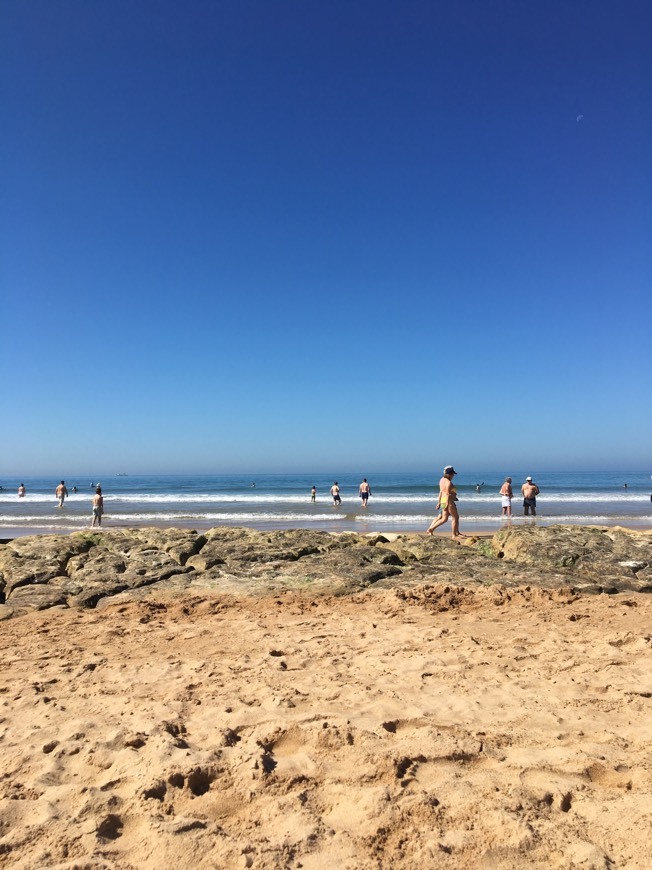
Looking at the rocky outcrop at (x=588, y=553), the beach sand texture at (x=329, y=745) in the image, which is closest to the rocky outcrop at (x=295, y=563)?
the rocky outcrop at (x=588, y=553)

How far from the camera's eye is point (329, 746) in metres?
3.37

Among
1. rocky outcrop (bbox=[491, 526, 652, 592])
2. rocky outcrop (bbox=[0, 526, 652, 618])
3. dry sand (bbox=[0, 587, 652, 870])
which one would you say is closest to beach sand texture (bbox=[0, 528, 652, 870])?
dry sand (bbox=[0, 587, 652, 870])

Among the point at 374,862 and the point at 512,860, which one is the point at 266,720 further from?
the point at 512,860

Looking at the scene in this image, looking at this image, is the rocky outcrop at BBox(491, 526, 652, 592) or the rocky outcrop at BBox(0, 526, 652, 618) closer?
the rocky outcrop at BBox(0, 526, 652, 618)

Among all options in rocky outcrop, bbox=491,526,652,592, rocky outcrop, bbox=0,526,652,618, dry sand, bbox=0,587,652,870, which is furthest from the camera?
rocky outcrop, bbox=491,526,652,592

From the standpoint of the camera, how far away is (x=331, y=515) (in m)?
27.1

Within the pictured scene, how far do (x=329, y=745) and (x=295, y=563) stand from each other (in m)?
4.90

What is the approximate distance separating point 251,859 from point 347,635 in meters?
3.21

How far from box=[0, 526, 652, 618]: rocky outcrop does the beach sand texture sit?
1523 mm

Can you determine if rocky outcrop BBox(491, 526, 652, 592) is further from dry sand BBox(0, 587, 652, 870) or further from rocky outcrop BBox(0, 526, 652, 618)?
dry sand BBox(0, 587, 652, 870)

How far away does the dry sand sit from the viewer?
2.52 meters

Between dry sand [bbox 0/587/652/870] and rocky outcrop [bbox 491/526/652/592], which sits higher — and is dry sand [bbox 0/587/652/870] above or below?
below

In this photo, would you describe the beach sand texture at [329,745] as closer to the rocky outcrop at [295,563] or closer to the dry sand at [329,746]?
the dry sand at [329,746]

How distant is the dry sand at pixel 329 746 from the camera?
99.3 inches
